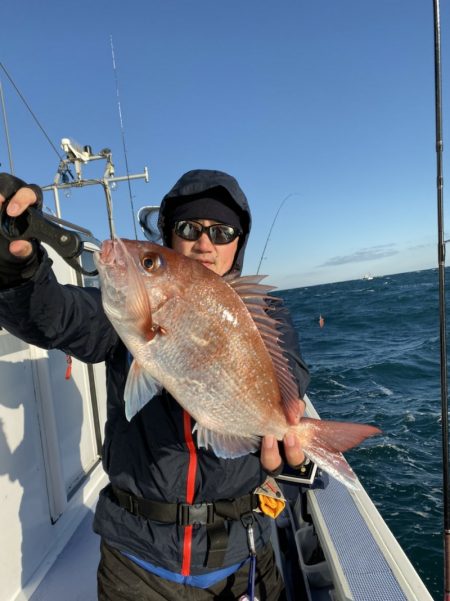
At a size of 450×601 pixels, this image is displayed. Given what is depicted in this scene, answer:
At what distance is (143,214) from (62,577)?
8.89 ft

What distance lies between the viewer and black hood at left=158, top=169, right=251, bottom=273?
8.19 feet

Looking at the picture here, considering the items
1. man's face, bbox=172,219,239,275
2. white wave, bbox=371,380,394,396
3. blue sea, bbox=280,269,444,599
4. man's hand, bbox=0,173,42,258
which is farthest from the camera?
white wave, bbox=371,380,394,396

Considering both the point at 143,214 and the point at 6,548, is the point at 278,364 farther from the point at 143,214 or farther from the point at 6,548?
the point at 6,548

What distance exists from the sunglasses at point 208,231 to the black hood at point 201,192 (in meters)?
0.21

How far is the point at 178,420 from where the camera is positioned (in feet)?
6.48

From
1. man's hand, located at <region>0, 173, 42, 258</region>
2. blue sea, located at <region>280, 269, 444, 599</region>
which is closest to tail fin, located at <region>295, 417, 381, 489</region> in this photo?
man's hand, located at <region>0, 173, 42, 258</region>

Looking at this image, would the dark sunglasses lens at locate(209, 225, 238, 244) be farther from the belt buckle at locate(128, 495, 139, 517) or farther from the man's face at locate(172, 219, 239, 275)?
the belt buckle at locate(128, 495, 139, 517)

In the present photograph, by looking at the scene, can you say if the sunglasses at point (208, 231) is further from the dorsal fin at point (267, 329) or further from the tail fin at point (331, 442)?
the tail fin at point (331, 442)

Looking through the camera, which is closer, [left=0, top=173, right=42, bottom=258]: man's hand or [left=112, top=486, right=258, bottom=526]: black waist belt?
[left=0, top=173, right=42, bottom=258]: man's hand

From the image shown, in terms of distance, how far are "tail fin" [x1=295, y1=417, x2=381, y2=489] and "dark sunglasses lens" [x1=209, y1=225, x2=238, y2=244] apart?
1.14 m

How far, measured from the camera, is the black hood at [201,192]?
8.19 feet

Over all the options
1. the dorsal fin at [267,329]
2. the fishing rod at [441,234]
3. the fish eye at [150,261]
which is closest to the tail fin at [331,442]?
the dorsal fin at [267,329]

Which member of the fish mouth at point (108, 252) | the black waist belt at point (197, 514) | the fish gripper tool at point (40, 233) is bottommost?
the black waist belt at point (197, 514)

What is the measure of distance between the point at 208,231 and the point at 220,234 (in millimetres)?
73
